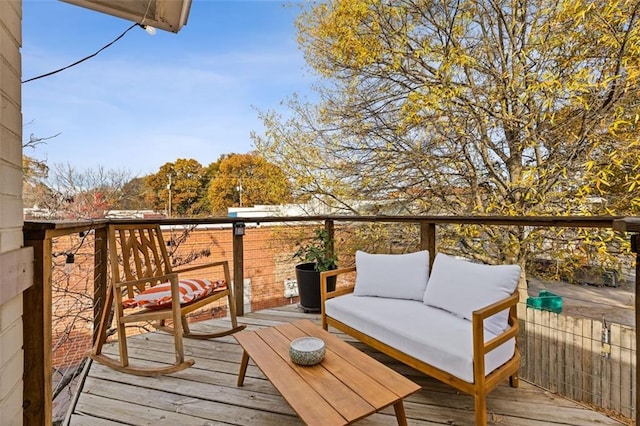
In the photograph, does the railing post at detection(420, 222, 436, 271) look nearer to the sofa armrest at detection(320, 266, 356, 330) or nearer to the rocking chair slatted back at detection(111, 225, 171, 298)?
the sofa armrest at detection(320, 266, 356, 330)

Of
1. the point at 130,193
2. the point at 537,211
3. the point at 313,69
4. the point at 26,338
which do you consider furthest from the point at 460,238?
the point at 130,193

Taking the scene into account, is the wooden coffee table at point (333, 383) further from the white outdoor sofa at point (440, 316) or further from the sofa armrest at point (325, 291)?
the sofa armrest at point (325, 291)

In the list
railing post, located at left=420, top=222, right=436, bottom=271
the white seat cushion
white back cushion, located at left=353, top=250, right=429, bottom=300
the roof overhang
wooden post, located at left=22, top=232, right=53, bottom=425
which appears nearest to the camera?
wooden post, located at left=22, top=232, right=53, bottom=425

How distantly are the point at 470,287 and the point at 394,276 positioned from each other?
638mm

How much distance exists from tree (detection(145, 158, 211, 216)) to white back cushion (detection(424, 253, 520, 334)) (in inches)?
259

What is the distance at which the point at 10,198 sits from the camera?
3.43 feet

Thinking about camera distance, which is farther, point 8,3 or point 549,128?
point 549,128

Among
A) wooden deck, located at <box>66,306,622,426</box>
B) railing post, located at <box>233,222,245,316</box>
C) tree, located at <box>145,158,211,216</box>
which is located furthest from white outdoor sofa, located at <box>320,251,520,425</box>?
tree, located at <box>145,158,211,216</box>

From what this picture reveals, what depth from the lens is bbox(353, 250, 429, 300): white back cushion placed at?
2.56m

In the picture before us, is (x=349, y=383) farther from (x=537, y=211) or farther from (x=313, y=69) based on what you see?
(x=313, y=69)

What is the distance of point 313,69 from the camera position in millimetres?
5035

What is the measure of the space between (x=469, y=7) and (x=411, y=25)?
2.22 feet

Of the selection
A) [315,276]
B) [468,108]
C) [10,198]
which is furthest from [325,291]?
[468,108]

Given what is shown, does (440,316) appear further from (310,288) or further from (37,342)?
(37,342)
